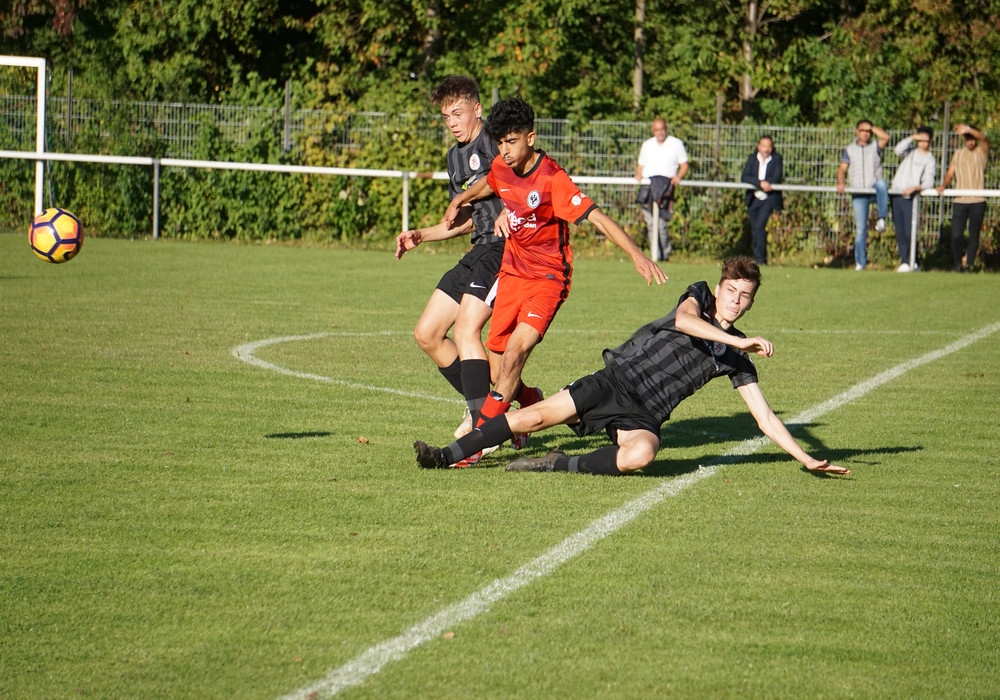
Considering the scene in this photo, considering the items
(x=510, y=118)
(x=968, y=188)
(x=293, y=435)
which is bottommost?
(x=293, y=435)

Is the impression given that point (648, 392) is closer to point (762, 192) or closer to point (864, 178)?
point (762, 192)

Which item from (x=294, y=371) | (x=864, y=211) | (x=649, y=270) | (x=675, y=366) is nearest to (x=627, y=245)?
(x=649, y=270)

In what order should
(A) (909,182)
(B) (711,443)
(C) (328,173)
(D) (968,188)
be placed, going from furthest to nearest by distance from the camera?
(C) (328,173) → (A) (909,182) → (D) (968,188) → (B) (711,443)

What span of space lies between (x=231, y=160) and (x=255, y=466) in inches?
653

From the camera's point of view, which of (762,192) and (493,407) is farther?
(762,192)

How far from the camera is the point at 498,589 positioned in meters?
4.63

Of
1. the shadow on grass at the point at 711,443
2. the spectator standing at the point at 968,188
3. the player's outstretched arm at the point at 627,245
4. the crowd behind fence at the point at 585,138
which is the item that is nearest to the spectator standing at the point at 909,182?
the spectator standing at the point at 968,188

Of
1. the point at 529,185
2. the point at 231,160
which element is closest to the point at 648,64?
the point at 231,160

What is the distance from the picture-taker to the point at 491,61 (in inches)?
1077

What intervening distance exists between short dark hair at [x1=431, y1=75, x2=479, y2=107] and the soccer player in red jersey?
22.4 inches

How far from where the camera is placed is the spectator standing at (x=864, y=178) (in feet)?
63.1

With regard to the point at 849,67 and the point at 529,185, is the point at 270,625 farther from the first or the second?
the point at 849,67

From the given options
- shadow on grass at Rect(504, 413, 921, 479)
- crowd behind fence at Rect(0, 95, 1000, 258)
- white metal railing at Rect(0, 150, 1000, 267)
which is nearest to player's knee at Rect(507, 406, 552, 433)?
shadow on grass at Rect(504, 413, 921, 479)

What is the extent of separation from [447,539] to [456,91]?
3173 millimetres
